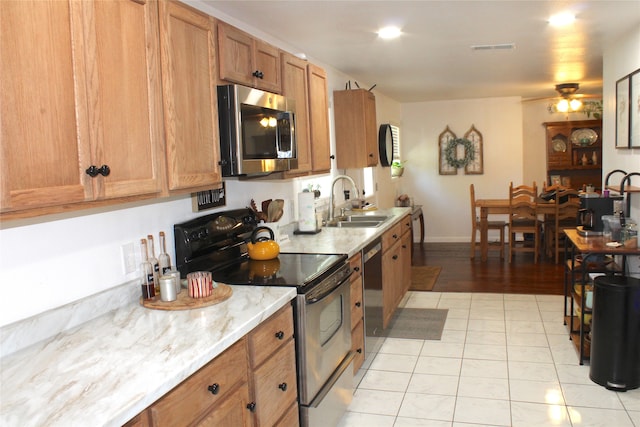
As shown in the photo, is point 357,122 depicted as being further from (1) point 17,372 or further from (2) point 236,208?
(1) point 17,372

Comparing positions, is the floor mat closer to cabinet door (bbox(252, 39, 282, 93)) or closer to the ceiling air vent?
cabinet door (bbox(252, 39, 282, 93))

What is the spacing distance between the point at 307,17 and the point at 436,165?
6032mm

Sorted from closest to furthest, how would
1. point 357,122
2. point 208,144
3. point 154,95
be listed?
point 154,95 → point 208,144 → point 357,122

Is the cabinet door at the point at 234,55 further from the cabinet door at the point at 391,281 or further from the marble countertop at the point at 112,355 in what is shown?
the cabinet door at the point at 391,281

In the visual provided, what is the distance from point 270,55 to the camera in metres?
3.07

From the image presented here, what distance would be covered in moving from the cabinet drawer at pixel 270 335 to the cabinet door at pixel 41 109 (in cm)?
82

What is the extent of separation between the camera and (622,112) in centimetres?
446

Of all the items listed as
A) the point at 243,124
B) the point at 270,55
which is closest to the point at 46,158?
the point at 243,124

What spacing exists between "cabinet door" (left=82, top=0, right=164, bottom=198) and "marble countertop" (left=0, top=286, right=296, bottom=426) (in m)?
0.48

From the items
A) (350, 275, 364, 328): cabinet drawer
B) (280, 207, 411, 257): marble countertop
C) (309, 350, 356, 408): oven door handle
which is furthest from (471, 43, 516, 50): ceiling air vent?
(309, 350, 356, 408): oven door handle

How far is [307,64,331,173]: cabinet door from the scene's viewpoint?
3768mm

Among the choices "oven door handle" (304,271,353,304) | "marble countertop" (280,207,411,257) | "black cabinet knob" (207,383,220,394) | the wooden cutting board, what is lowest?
"black cabinet knob" (207,383,220,394)

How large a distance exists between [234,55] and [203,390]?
1.60 metres

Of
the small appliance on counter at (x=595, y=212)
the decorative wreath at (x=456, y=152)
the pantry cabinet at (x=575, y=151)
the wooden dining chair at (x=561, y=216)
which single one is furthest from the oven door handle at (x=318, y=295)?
the pantry cabinet at (x=575, y=151)
